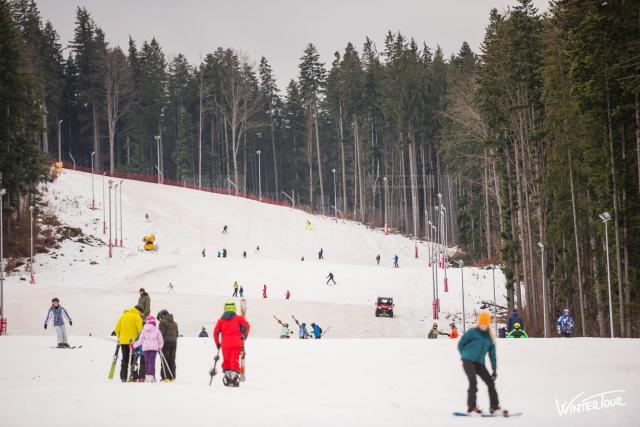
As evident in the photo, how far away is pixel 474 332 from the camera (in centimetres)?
1202

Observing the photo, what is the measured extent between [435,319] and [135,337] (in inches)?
1485

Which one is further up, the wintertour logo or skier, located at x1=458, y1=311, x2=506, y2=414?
skier, located at x1=458, y1=311, x2=506, y2=414

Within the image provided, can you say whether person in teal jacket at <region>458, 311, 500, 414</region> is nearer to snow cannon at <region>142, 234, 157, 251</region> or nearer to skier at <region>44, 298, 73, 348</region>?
skier at <region>44, 298, 73, 348</region>

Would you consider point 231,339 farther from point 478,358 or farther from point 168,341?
point 478,358

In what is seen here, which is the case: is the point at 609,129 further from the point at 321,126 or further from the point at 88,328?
the point at 321,126

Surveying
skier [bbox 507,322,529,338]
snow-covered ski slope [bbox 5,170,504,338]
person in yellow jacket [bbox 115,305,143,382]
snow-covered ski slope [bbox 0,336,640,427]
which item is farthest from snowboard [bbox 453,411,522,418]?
snow-covered ski slope [bbox 5,170,504,338]

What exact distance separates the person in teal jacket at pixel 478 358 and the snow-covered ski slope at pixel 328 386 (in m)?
0.46

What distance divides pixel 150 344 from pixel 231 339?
2.17m

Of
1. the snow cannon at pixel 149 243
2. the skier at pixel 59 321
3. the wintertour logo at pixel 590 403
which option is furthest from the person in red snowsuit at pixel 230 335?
the snow cannon at pixel 149 243

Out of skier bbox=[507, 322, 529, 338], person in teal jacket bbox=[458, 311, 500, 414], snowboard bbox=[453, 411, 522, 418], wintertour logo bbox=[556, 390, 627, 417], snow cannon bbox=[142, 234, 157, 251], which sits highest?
snow cannon bbox=[142, 234, 157, 251]

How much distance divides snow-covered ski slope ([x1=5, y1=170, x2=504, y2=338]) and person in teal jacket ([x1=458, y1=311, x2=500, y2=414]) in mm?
34432

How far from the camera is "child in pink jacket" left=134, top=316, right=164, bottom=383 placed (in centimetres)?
1587

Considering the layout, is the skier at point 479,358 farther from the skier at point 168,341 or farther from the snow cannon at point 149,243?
the snow cannon at point 149,243

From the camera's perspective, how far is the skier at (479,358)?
11773 mm
